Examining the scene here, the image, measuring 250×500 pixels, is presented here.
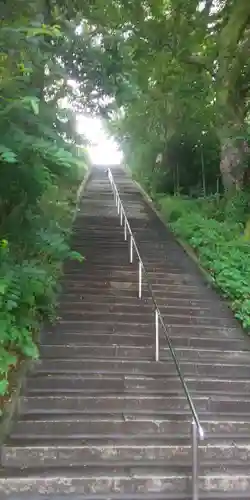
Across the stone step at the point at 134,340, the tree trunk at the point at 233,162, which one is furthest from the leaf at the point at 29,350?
the tree trunk at the point at 233,162

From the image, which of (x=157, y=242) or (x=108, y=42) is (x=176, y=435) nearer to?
(x=157, y=242)

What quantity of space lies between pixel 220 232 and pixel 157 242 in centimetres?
148

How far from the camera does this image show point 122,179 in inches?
953

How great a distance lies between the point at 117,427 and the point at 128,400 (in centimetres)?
45

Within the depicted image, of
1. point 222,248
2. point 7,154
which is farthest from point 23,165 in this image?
point 222,248

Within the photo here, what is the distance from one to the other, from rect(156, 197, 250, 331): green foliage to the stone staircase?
0.29 metres

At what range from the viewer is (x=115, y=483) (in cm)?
457

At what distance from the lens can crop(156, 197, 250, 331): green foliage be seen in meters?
8.63

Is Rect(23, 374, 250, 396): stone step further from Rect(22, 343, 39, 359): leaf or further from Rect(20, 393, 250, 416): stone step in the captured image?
Rect(22, 343, 39, 359): leaf

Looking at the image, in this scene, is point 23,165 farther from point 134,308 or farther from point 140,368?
point 134,308

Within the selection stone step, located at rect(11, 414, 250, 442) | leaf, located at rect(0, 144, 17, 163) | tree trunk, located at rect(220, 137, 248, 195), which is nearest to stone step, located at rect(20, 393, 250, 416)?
stone step, located at rect(11, 414, 250, 442)

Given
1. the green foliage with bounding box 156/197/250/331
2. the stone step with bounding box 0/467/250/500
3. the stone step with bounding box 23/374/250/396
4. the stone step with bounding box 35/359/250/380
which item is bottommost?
the stone step with bounding box 0/467/250/500

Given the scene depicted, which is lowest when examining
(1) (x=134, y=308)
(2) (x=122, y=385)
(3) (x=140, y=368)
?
(2) (x=122, y=385)

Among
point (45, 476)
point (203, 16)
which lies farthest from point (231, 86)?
point (45, 476)
